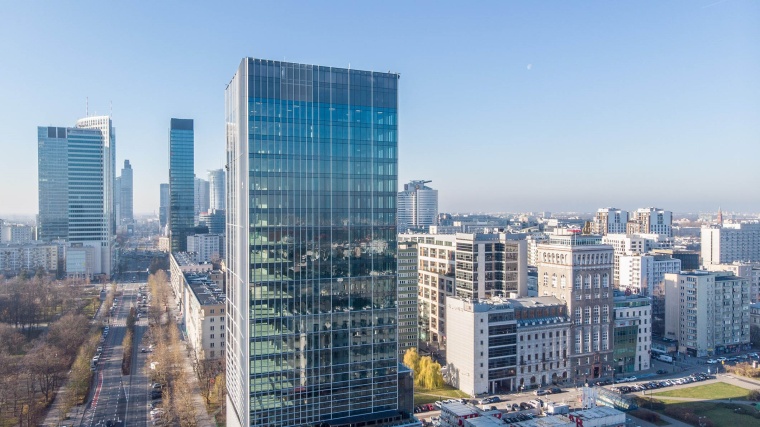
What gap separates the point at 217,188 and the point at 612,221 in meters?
112

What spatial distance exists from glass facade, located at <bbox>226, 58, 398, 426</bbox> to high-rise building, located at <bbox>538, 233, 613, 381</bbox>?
1782cm

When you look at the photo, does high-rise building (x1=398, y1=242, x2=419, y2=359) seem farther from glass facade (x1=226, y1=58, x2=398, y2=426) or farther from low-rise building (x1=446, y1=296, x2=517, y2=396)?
glass facade (x1=226, y1=58, x2=398, y2=426)

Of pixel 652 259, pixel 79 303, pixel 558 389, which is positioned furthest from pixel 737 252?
pixel 79 303

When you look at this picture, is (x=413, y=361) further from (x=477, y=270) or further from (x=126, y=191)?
(x=126, y=191)

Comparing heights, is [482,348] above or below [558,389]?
above

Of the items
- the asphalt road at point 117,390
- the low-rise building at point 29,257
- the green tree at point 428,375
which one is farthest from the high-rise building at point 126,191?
the green tree at point 428,375

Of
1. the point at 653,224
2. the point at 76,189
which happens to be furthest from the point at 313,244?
the point at 653,224

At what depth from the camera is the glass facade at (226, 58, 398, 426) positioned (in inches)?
806

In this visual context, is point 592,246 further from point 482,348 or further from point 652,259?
point 652,259

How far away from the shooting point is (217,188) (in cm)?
16550

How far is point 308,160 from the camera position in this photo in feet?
69.5

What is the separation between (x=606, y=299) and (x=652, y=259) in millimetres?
23393

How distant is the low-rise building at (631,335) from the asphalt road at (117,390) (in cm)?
2950

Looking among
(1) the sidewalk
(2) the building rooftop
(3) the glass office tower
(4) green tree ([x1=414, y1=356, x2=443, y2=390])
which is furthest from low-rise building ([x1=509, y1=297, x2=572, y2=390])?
(1) the sidewalk
